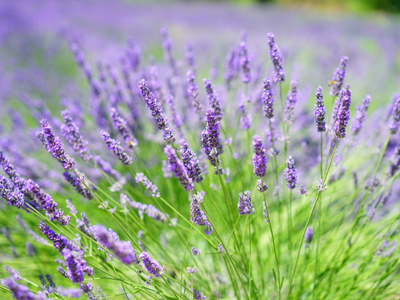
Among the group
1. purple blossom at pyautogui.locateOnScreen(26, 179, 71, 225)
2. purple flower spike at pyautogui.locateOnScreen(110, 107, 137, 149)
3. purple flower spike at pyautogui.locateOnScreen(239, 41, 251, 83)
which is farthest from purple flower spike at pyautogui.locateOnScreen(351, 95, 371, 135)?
purple blossom at pyautogui.locateOnScreen(26, 179, 71, 225)

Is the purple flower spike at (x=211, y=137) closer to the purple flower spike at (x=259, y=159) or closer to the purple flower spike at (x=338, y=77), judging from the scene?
the purple flower spike at (x=259, y=159)

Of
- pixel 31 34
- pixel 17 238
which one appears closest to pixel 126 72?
pixel 17 238

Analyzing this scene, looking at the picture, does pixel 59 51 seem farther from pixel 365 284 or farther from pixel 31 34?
pixel 365 284

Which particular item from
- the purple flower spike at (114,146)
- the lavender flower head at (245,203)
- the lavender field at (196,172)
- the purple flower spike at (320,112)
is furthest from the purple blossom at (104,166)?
the purple flower spike at (320,112)

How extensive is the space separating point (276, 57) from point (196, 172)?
696 mm

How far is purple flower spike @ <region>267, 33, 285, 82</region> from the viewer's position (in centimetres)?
123

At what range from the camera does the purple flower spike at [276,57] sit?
4.02ft

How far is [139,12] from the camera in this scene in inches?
462

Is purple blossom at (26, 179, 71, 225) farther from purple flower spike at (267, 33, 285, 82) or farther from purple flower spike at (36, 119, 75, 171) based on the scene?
purple flower spike at (267, 33, 285, 82)

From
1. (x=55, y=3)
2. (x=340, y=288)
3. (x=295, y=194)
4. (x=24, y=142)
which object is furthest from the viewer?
(x=55, y=3)

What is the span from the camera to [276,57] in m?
1.25

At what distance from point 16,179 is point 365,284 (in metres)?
1.88

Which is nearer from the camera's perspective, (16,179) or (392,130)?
(16,179)

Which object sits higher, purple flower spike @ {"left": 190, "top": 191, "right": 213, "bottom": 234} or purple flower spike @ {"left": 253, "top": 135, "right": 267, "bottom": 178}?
purple flower spike @ {"left": 253, "top": 135, "right": 267, "bottom": 178}
